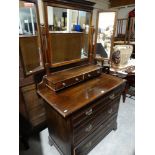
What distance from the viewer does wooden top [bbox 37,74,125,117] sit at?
116 cm

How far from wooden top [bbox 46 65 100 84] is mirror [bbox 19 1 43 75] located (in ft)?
0.64

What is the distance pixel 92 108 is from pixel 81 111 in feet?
0.56

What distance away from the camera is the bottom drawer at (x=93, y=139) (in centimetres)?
145

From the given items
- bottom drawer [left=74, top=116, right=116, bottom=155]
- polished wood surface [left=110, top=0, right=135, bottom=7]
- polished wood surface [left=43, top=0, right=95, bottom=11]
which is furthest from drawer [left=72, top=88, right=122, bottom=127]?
polished wood surface [left=110, top=0, right=135, bottom=7]

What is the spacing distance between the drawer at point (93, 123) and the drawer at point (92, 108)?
0.20 ft

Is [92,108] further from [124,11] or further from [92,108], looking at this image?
[124,11]

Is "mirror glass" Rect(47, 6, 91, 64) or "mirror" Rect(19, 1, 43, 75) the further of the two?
"mirror glass" Rect(47, 6, 91, 64)

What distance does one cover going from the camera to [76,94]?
Result: 137 centimetres

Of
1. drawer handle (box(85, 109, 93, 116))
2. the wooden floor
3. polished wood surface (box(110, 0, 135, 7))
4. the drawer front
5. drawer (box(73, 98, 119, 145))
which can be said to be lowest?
the wooden floor

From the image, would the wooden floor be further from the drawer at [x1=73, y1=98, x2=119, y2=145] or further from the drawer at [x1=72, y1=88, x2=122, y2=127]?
the drawer at [x1=72, y1=88, x2=122, y2=127]

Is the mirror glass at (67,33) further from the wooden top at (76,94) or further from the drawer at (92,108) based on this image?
the drawer at (92,108)

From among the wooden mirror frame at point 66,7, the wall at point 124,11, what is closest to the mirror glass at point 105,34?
the wooden mirror frame at point 66,7
